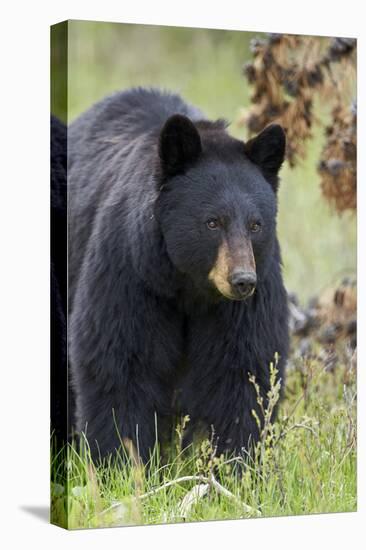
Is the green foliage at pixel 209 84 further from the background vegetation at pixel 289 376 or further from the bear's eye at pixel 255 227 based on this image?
the bear's eye at pixel 255 227

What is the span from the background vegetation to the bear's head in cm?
67

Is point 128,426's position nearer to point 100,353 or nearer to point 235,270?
point 100,353

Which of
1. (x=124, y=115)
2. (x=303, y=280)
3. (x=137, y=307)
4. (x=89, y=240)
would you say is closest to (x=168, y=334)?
(x=137, y=307)

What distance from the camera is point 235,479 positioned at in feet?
20.8

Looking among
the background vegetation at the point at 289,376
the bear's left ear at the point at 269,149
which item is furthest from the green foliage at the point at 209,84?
the bear's left ear at the point at 269,149

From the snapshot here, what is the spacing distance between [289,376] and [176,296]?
1.65 metres

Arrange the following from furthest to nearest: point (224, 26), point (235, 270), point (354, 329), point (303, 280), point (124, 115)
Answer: point (303, 280) < point (354, 329) < point (124, 115) < point (224, 26) < point (235, 270)

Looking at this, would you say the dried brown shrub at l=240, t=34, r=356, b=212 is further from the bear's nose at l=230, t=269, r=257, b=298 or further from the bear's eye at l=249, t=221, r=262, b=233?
the bear's nose at l=230, t=269, r=257, b=298

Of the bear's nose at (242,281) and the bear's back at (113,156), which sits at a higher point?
the bear's back at (113,156)

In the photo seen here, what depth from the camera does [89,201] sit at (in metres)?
6.79

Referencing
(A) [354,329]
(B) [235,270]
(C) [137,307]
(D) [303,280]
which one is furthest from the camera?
(D) [303,280]

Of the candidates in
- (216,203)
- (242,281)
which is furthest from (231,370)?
(216,203)

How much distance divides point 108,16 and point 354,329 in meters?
2.72

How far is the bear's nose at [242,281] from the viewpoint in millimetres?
5680
